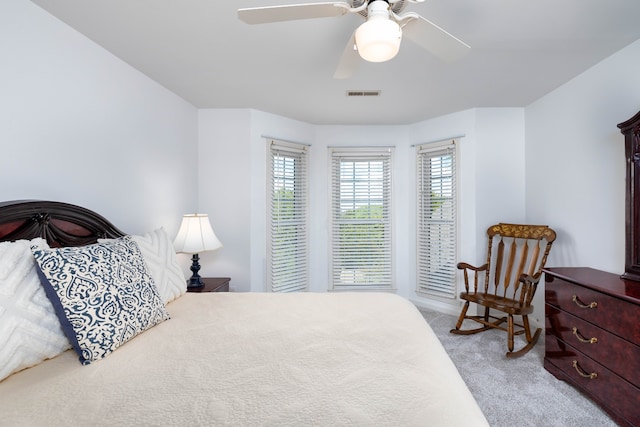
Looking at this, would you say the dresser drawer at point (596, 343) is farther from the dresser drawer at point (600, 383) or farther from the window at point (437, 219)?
the window at point (437, 219)

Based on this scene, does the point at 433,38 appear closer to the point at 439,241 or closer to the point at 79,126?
the point at 79,126

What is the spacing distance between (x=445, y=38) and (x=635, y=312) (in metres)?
1.78

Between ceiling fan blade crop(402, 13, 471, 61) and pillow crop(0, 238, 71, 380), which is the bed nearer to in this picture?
pillow crop(0, 238, 71, 380)

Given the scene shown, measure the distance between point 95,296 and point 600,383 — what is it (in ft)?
9.15

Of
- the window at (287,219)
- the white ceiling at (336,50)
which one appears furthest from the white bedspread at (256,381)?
the window at (287,219)

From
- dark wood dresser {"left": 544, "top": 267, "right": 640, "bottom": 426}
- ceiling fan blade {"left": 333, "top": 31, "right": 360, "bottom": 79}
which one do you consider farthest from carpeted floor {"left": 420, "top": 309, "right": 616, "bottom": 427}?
ceiling fan blade {"left": 333, "top": 31, "right": 360, "bottom": 79}

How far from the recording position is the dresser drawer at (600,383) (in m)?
1.69

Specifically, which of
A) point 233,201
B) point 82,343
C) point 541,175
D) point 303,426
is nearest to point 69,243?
point 82,343

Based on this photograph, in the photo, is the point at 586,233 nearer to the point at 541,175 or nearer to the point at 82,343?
the point at 541,175

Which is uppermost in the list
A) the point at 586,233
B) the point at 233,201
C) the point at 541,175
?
the point at 541,175

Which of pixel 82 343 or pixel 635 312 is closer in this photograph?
pixel 82 343

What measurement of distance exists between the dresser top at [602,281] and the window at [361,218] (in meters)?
2.13

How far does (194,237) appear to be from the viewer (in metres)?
2.65

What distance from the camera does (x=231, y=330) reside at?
1456 mm
